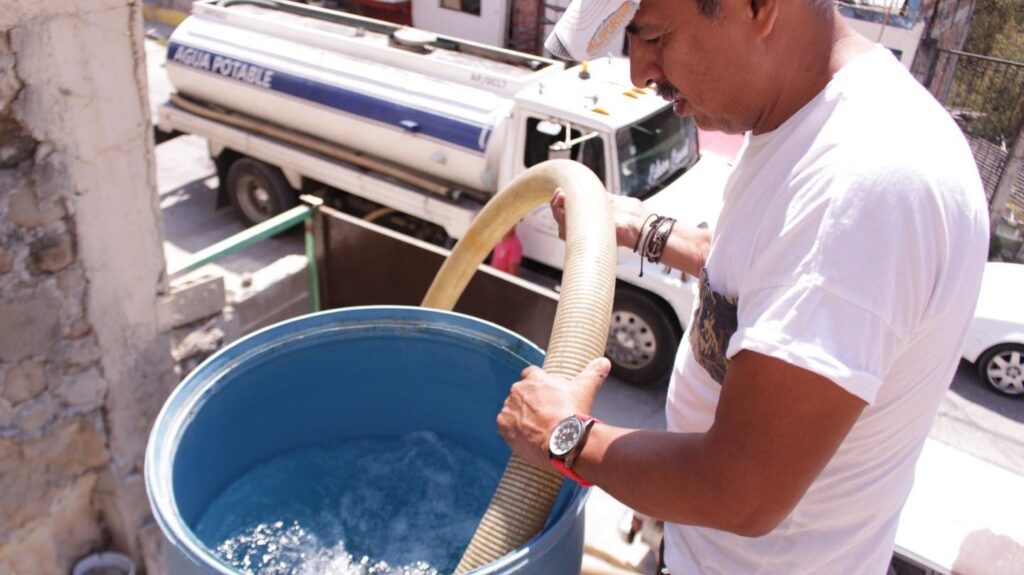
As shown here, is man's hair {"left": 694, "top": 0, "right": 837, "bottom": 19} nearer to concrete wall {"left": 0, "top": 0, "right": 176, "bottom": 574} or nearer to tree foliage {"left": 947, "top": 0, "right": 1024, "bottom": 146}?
concrete wall {"left": 0, "top": 0, "right": 176, "bottom": 574}

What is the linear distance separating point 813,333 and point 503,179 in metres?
4.67

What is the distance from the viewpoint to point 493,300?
354cm

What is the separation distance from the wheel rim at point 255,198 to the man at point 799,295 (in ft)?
20.2

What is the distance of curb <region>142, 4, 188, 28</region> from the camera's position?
13242mm

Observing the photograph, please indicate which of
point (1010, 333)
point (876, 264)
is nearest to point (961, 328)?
point (876, 264)

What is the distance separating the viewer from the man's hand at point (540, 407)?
1.39 m

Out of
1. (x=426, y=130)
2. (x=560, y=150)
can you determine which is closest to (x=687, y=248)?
(x=560, y=150)

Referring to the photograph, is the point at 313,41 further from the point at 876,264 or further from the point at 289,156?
the point at 876,264

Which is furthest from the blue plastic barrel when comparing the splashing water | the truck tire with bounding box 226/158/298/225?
the truck tire with bounding box 226/158/298/225

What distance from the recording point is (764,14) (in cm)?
114

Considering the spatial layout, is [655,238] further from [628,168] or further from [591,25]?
[628,168]

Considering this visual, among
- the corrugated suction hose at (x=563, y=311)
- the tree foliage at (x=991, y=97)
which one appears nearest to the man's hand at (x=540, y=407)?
the corrugated suction hose at (x=563, y=311)

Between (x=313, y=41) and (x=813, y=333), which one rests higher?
(x=813, y=333)

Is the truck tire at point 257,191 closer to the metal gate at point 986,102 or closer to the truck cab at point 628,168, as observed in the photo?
the truck cab at point 628,168
